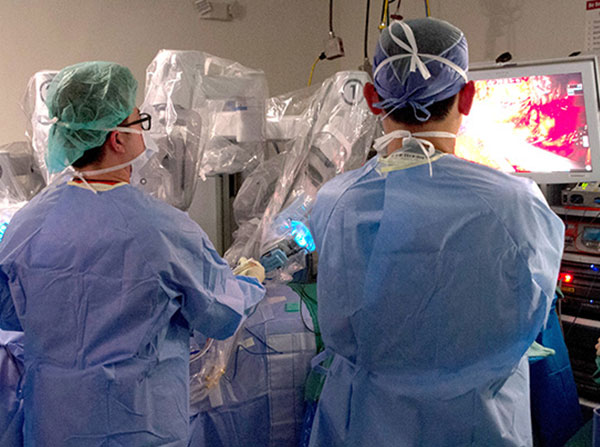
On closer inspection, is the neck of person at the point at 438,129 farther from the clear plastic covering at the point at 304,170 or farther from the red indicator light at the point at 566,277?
the red indicator light at the point at 566,277

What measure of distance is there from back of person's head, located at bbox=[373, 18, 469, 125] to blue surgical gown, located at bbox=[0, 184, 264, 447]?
A: 55 cm

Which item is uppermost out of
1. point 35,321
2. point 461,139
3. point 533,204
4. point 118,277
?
point 461,139

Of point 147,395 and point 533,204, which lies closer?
point 533,204

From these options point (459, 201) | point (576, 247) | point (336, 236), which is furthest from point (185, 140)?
point (576, 247)

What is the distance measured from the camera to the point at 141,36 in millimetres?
3033

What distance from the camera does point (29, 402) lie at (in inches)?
47.6

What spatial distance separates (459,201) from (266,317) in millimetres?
866

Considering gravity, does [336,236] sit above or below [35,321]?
above

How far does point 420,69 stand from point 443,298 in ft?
1.42

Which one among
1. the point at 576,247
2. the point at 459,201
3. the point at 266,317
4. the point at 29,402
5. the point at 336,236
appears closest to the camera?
the point at 459,201

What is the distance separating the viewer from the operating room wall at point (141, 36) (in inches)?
109

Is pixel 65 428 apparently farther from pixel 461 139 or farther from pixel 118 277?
pixel 461 139

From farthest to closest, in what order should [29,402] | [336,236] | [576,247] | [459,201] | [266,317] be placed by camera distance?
1. [576,247]
2. [266,317]
3. [29,402]
4. [336,236]
5. [459,201]

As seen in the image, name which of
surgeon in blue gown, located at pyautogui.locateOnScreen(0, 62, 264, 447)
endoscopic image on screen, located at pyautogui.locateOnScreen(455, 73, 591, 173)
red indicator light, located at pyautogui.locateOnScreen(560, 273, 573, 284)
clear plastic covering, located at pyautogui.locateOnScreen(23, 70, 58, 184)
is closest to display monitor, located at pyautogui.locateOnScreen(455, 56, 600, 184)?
endoscopic image on screen, located at pyautogui.locateOnScreen(455, 73, 591, 173)
